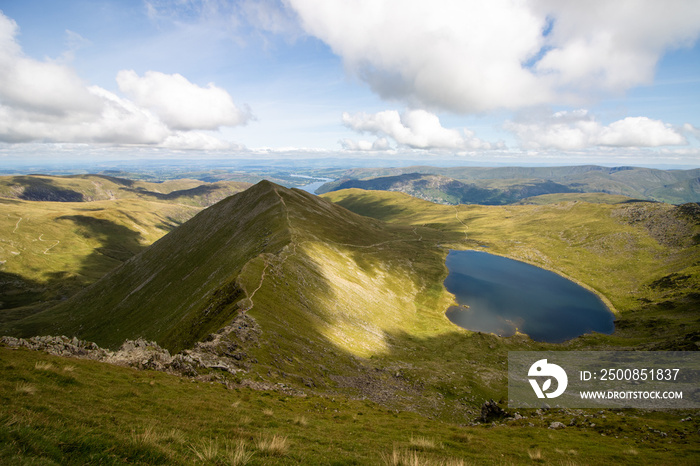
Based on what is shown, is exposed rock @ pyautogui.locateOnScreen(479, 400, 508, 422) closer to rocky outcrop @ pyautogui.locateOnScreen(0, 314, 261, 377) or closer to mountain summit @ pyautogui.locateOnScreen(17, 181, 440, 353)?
mountain summit @ pyautogui.locateOnScreen(17, 181, 440, 353)

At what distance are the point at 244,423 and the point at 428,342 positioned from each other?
71315mm

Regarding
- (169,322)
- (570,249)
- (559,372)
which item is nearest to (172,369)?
(169,322)

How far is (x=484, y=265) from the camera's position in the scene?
579ft

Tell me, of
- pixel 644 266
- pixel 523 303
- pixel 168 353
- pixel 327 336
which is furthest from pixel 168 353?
pixel 644 266

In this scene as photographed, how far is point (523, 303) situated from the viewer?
123250 millimetres

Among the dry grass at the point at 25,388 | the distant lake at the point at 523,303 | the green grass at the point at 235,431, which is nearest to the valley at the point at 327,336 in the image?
the green grass at the point at 235,431

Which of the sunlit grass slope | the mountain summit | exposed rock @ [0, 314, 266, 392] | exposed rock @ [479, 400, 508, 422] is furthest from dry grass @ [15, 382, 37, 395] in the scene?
the sunlit grass slope

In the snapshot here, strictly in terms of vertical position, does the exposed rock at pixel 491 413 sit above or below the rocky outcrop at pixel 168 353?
below

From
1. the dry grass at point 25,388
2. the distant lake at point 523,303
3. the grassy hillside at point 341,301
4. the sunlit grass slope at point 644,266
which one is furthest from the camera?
Answer: the distant lake at point 523,303

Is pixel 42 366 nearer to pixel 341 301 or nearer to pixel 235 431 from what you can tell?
pixel 235 431

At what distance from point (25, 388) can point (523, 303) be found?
143 m

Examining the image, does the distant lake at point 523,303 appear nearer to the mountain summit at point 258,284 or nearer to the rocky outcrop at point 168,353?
the mountain summit at point 258,284

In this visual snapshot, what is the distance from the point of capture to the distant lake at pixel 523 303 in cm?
10144

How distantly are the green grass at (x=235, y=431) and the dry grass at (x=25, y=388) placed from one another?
393 mm
